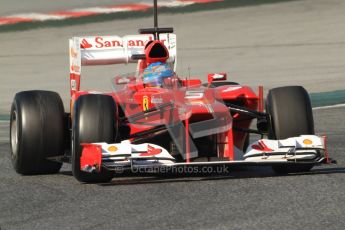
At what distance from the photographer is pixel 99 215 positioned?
7961 millimetres

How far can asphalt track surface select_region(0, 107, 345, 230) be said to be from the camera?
756 cm

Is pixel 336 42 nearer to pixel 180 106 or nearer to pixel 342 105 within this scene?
pixel 342 105

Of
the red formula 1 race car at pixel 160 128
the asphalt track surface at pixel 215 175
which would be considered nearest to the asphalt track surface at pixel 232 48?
the asphalt track surface at pixel 215 175

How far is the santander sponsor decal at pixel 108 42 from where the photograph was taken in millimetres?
11422

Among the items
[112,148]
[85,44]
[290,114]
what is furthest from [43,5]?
[112,148]

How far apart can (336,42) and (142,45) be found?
36.9 feet

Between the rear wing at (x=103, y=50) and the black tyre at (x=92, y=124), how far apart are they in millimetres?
1810

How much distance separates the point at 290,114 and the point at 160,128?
3.76 feet

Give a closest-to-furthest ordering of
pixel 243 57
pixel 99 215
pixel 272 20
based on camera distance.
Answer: pixel 99 215
pixel 243 57
pixel 272 20

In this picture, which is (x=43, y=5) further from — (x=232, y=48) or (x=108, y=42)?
(x=108, y=42)

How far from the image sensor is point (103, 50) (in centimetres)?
1152

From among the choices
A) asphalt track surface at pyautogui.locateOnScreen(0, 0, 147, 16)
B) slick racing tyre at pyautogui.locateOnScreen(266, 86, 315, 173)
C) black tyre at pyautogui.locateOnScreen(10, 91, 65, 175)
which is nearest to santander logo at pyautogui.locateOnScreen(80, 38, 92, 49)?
black tyre at pyautogui.locateOnScreen(10, 91, 65, 175)

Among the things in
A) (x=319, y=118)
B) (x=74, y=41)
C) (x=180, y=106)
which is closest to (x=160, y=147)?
(x=180, y=106)

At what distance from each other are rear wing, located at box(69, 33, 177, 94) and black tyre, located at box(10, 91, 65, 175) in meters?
0.96
